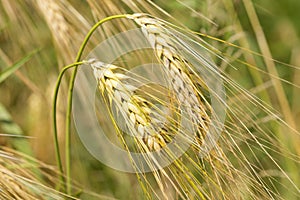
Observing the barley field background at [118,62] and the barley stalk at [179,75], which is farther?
the barley field background at [118,62]

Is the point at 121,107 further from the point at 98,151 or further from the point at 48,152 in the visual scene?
the point at 48,152

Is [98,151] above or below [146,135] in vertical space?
below

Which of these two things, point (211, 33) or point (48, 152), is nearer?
point (211, 33)

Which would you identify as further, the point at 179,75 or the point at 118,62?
the point at 118,62

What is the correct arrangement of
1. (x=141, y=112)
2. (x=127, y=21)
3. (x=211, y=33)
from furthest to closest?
(x=211, y=33) → (x=127, y=21) → (x=141, y=112)

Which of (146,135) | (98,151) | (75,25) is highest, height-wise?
(75,25)

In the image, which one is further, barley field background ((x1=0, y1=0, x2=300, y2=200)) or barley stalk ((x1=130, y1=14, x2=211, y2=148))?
barley field background ((x1=0, y1=0, x2=300, y2=200))

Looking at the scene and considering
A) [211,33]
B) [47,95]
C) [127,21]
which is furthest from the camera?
[47,95]

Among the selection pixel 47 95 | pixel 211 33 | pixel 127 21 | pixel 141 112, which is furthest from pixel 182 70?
pixel 47 95
